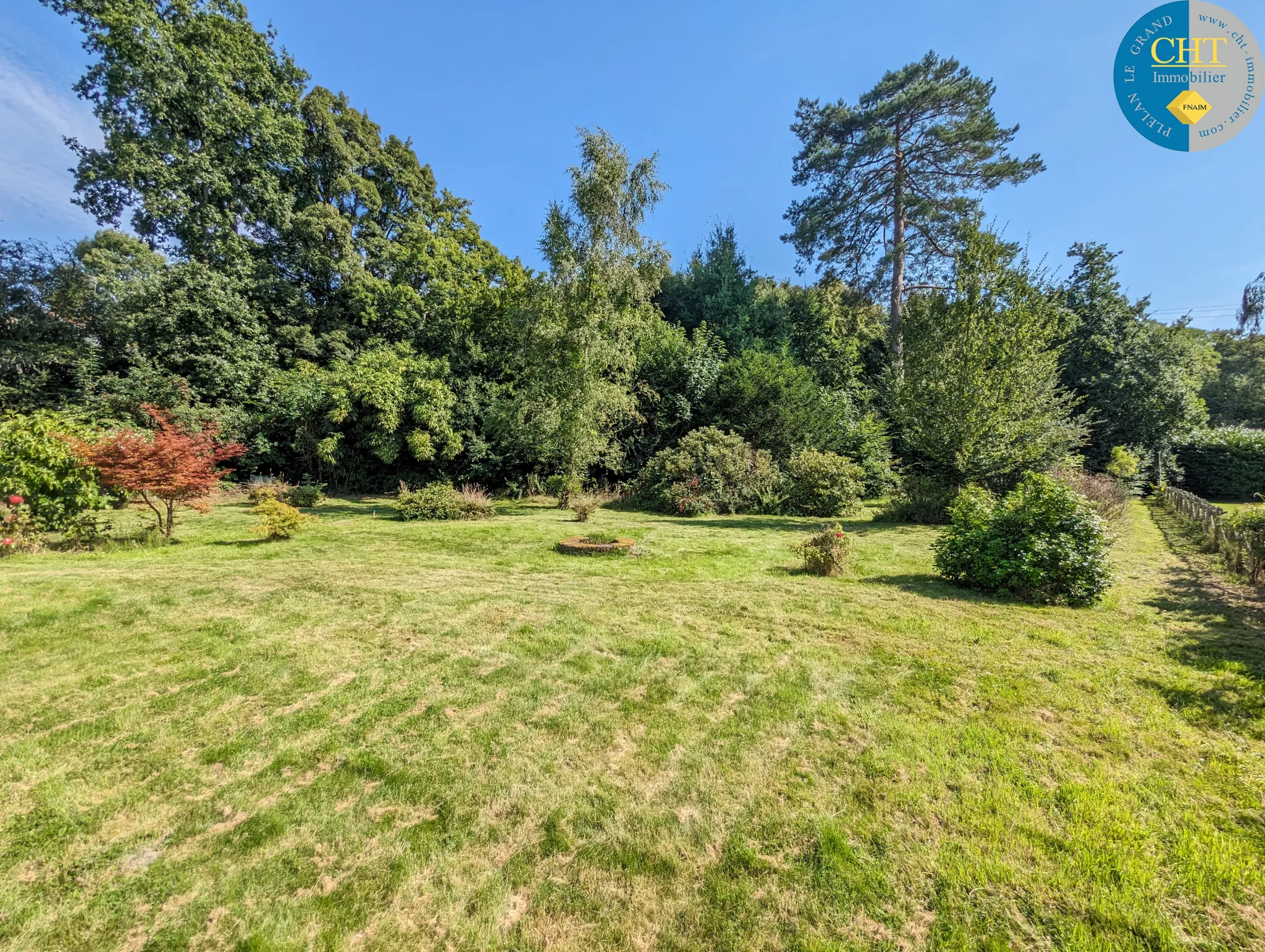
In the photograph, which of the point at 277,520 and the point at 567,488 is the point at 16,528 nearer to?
the point at 277,520

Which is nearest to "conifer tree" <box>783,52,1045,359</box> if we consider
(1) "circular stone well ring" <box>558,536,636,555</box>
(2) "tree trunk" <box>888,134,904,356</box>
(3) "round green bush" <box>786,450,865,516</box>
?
(2) "tree trunk" <box>888,134,904,356</box>

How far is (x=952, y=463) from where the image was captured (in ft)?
41.9

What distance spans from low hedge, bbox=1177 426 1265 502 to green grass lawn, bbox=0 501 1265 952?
24.5 m

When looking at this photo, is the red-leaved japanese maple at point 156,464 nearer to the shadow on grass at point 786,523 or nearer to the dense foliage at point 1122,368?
the shadow on grass at point 786,523

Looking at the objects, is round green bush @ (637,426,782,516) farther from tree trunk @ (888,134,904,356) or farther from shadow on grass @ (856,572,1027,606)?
tree trunk @ (888,134,904,356)

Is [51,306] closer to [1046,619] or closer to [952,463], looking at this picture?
[1046,619]

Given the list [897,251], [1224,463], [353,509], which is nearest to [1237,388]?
[1224,463]

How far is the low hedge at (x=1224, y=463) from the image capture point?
19953 millimetres

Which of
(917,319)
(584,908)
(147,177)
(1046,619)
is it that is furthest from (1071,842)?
(147,177)

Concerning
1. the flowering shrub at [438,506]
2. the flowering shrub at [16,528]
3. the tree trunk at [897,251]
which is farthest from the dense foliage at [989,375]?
the flowering shrub at [16,528]

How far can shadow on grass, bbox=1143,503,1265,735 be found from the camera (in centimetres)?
339

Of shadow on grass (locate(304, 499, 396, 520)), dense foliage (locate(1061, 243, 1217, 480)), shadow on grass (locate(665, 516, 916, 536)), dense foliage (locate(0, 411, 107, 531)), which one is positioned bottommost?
shadow on grass (locate(304, 499, 396, 520))

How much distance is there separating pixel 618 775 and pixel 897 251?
81.9ft

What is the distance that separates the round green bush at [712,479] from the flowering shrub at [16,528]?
510 inches
